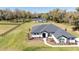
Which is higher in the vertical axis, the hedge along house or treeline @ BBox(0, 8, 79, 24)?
treeline @ BBox(0, 8, 79, 24)

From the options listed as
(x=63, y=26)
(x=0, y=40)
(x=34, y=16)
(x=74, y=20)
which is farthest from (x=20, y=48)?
(x=74, y=20)

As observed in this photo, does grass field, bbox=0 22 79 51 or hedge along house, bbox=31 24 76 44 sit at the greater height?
hedge along house, bbox=31 24 76 44

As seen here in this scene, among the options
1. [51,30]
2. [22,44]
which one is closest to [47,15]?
[51,30]

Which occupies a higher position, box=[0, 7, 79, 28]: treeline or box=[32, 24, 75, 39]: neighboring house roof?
box=[0, 7, 79, 28]: treeline

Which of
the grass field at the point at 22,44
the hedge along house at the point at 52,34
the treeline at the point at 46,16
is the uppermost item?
the treeline at the point at 46,16

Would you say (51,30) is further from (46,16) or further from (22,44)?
(22,44)

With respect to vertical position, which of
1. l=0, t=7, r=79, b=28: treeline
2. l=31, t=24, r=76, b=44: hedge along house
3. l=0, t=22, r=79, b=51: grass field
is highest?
l=0, t=7, r=79, b=28: treeline

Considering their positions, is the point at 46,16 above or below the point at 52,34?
above
